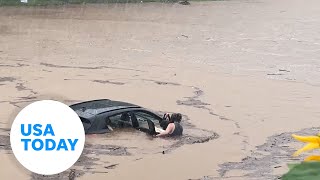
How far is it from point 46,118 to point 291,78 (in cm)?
1314

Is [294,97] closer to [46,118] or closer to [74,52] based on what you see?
[74,52]

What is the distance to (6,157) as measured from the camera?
7.53 meters

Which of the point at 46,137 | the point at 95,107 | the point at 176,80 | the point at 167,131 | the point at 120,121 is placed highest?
the point at 46,137

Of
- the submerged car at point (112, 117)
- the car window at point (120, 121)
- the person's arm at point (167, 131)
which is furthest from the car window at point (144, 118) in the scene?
the person's arm at point (167, 131)

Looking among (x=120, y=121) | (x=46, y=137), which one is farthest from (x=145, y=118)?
(x=46, y=137)

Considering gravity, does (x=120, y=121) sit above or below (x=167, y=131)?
above

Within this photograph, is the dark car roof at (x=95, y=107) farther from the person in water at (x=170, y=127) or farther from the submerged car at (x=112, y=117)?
the person in water at (x=170, y=127)

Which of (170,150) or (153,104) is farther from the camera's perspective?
(153,104)

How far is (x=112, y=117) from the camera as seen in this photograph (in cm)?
890

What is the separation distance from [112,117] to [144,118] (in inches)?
22.3

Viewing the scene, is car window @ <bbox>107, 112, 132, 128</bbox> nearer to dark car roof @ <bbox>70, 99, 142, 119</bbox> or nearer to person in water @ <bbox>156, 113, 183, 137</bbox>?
dark car roof @ <bbox>70, 99, 142, 119</bbox>

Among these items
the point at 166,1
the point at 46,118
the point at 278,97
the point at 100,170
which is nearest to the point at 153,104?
the point at 278,97

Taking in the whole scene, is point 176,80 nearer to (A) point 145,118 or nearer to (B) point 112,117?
(A) point 145,118

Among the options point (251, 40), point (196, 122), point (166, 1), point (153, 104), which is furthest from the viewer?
point (166, 1)
